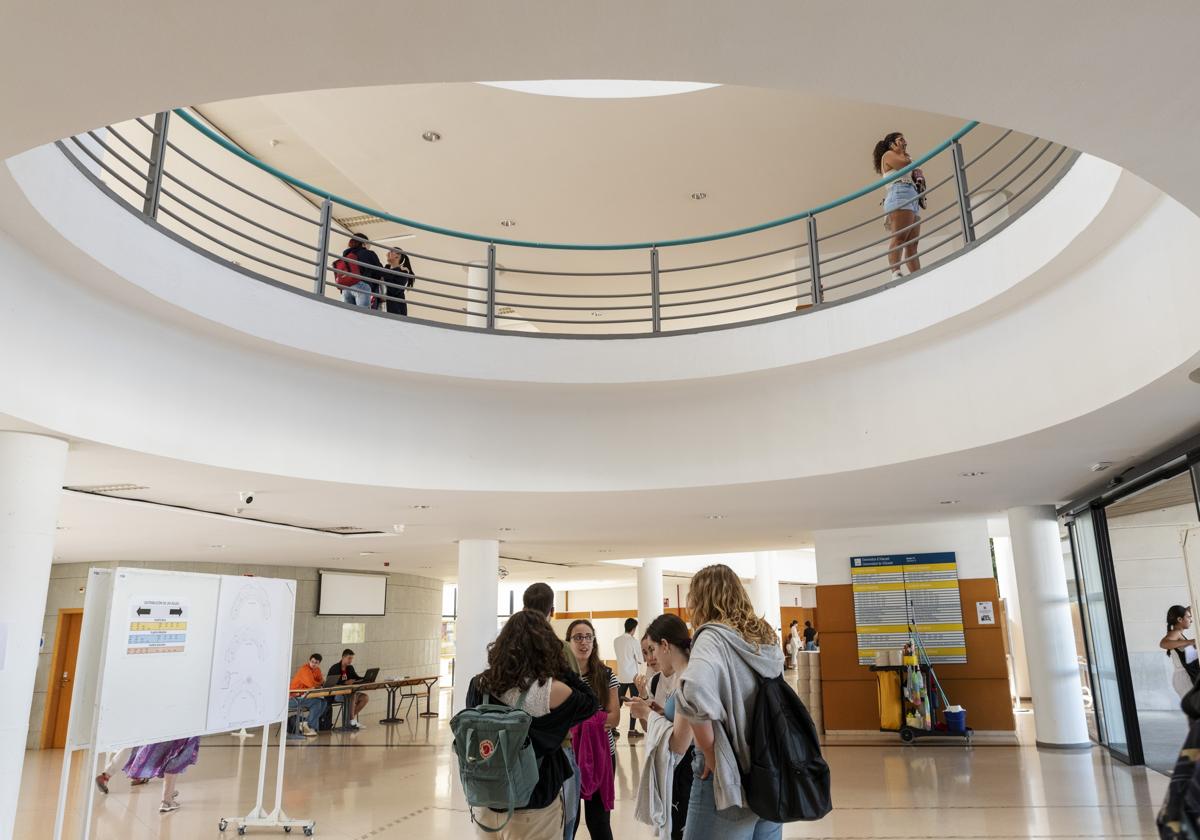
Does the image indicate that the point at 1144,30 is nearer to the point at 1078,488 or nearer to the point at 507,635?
the point at 507,635

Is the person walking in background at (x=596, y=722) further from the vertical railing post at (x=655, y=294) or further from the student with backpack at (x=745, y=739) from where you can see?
the vertical railing post at (x=655, y=294)

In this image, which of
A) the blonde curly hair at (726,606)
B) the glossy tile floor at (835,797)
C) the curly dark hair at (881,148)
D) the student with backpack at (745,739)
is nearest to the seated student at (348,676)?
the glossy tile floor at (835,797)

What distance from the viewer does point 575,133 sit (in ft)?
32.1

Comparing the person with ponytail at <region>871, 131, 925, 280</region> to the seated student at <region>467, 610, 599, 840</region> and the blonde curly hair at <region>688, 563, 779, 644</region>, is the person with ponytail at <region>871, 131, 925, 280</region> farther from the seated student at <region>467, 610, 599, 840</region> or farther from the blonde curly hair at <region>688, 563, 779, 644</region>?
the seated student at <region>467, 610, 599, 840</region>

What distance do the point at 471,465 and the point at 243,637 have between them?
259cm

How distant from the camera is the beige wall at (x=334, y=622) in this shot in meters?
14.8

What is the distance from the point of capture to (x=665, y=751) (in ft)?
12.5

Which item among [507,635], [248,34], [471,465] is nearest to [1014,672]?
[471,465]

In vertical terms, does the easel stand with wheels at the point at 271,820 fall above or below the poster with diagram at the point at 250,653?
below

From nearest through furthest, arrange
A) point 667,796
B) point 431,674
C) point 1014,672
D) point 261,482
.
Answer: point 667,796 < point 261,482 < point 1014,672 < point 431,674

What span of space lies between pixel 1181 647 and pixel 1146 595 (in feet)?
5.79

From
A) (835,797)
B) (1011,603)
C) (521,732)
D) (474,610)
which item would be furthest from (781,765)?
(1011,603)

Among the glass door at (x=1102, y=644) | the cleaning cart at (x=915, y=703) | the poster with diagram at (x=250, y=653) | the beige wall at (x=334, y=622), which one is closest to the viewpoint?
the poster with diagram at (x=250, y=653)

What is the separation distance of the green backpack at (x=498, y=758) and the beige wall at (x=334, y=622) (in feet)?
42.8
